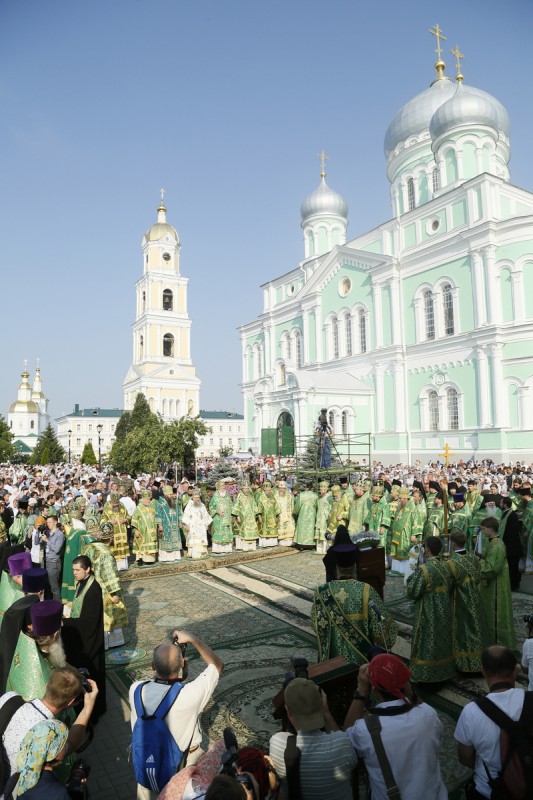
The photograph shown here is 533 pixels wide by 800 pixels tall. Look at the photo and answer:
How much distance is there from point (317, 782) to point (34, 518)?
29.2 feet

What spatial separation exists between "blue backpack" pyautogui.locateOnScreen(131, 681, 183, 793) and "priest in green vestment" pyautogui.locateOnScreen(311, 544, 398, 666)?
1543 mm

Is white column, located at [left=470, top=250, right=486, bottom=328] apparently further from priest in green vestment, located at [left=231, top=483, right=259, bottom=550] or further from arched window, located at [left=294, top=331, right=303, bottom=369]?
priest in green vestment, located at [left=231, top=483, right=259, bottom=550]

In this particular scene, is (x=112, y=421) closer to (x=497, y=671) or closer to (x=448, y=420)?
(x=448, y=420)

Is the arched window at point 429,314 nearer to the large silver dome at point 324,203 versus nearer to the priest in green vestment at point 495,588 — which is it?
the large silver dome at point 324,203

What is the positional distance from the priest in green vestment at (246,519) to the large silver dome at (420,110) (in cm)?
2972

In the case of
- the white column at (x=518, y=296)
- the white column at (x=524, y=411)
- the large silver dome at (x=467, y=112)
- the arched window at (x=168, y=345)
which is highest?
the large silver dome at (x=467, y=112)

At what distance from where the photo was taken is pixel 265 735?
411 centimetres

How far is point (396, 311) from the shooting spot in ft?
96.3

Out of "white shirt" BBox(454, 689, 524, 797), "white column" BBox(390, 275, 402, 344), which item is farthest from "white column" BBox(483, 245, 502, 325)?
"white shirt" BBox(454, 689, 524, 797)

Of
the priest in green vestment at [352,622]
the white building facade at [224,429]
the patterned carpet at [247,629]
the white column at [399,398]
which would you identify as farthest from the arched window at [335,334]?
the white building facade at [224,429]

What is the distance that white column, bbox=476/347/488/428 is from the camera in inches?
966

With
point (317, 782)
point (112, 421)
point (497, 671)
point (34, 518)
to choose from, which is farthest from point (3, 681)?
point (112, 421)

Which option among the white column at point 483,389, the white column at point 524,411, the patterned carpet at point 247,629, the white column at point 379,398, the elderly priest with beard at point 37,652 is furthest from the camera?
the white column at point 379,398

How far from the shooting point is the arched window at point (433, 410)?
27.5 m
